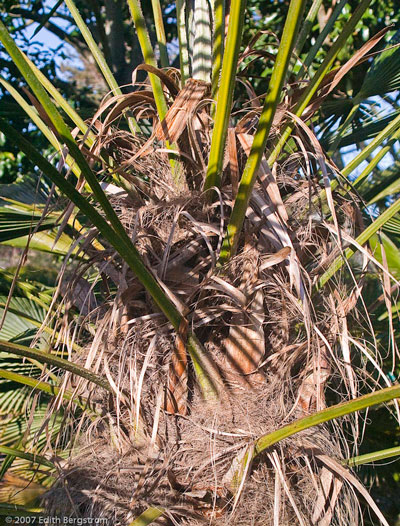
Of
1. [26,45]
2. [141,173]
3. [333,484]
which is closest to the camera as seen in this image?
[333,484]

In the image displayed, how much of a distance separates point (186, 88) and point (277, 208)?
1.07 feet

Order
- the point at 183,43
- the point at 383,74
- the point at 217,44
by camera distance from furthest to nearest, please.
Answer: the point at 383,74 < the point at 183,43 < the point at 217,44

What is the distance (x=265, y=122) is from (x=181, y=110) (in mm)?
288

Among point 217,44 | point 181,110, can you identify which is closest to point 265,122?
point 181,110

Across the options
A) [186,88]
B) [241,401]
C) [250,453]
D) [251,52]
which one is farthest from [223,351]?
[251,52]

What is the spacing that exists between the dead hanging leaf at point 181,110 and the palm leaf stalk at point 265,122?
0.23 m

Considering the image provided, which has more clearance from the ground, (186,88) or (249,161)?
(186,88)

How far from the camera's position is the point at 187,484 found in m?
1.00

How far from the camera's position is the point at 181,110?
1100mm

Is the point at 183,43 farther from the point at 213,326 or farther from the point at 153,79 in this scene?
the point at 213,326

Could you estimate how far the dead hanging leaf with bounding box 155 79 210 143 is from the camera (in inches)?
43.1

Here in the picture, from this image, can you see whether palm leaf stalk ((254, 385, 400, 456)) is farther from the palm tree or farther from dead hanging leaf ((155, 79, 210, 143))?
dead hanging leaf ((155, 79, 210, 143))

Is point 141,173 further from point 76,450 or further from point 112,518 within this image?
point 112,518

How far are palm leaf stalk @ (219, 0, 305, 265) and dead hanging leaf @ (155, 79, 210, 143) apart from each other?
0.74 feet
